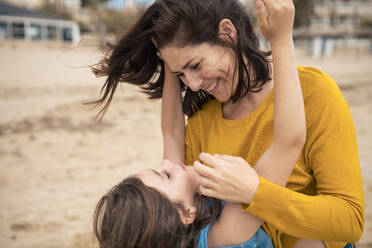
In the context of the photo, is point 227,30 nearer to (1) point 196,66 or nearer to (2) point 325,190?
(1) point 196,66

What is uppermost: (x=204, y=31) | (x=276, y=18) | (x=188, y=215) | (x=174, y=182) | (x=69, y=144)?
(x=276, y=18)

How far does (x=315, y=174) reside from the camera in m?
1.49

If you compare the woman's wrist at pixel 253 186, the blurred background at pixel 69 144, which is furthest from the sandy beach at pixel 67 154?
the woman's wrist at pixel 253 186

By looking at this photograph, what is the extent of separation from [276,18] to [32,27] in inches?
1402

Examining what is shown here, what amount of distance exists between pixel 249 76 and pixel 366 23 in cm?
5780

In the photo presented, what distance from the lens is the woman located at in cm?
133

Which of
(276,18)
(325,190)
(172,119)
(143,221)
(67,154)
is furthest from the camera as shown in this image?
(67,154)

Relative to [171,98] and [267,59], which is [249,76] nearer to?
[267,59]

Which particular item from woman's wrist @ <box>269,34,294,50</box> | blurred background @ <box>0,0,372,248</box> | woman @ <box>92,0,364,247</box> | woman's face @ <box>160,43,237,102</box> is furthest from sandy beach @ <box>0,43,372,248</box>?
woman's wrist @ <box>269,34,294,50</box>

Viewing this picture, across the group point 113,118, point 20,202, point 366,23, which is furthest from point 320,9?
point 20,202

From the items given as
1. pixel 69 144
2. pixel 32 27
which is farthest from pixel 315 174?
pixel 32 27

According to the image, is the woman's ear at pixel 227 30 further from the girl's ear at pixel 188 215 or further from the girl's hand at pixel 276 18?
the girl's ear at pixel 188 215

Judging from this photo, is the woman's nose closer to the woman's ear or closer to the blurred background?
the woman's ear

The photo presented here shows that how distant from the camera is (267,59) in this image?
5.85 feet
